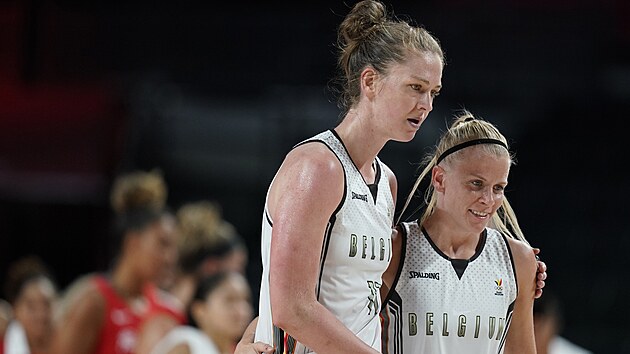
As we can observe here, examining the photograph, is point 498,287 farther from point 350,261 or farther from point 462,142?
point 350,261

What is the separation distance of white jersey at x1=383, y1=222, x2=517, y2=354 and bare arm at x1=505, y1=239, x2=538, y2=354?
1.7 inches

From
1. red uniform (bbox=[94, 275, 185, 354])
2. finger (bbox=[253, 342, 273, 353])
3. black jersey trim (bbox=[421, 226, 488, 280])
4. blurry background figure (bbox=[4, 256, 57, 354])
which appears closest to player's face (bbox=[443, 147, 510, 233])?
black jersey trim (bbox=[421, 226, 488, 280])

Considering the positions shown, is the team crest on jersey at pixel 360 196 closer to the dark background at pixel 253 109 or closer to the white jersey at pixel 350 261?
the white jersey at pixel 350 261

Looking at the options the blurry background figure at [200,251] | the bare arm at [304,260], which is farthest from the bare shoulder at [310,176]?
the blurry background figure at [200,251]

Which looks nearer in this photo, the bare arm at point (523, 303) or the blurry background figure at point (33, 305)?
the bare arm at point (523, 303)

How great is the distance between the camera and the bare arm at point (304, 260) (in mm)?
3146

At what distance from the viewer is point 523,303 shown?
12.3ft

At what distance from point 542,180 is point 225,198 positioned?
128 inches

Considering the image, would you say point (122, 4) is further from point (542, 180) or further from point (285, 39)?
point (542, 180)

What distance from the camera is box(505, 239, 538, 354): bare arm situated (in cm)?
374

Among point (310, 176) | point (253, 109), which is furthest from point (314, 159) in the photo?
point (253, 109)

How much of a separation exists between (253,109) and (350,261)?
8213mm

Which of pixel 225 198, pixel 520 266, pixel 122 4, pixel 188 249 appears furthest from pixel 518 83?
pixel 520 266

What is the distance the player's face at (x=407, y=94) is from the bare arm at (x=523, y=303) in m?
0.67
